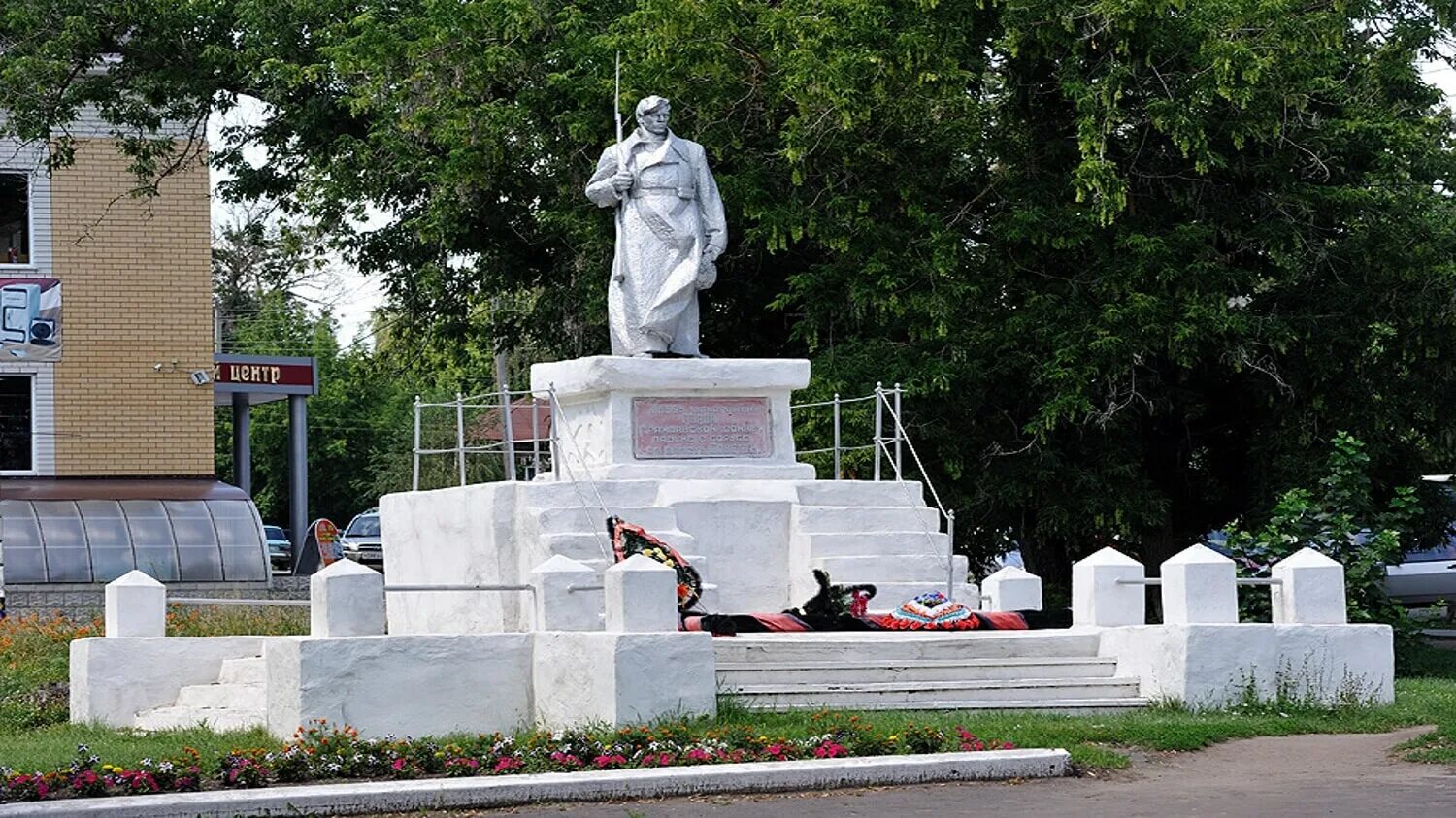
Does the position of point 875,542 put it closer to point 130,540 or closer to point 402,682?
point 402,682

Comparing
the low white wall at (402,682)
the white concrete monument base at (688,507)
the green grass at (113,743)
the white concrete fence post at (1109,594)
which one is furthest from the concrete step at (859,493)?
the green grass at (113,743)

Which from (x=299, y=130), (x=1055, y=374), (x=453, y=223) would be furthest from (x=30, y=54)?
(x=1055, y=374)

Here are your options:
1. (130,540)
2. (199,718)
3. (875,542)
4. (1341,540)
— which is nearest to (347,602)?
(199,718)

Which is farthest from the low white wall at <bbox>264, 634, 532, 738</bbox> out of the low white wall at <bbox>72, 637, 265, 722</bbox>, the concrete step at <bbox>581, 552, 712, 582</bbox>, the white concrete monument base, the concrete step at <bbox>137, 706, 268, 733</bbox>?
the low white wall at <bbox>72, 637, 265, 722</bbox>

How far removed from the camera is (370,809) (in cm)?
1201

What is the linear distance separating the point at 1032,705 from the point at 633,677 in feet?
9.91

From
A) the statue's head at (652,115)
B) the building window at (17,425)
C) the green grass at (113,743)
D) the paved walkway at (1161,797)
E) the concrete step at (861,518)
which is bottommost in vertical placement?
the paved walkway at (1161,797)

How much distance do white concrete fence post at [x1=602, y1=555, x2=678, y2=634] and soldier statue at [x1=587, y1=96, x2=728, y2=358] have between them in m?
4.97

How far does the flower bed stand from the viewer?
40.3 feet

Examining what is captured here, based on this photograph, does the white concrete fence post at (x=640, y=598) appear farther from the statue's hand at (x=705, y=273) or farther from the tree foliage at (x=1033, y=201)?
the tree foliage at (x=1033, y=201)

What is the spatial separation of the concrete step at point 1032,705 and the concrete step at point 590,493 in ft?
12.3

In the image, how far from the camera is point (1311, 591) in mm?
16297

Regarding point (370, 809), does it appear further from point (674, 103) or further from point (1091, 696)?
point (674, 103)

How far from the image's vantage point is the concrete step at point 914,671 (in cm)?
1563
